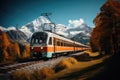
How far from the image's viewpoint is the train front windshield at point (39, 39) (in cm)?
1623

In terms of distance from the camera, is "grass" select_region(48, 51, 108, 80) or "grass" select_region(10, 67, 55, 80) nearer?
"grass" select_region(48, 51, 108, 80)

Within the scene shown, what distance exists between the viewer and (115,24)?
15867 mm

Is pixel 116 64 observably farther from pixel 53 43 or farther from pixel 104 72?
pixel 53 43

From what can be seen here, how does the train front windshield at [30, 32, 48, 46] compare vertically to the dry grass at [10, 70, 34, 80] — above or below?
above

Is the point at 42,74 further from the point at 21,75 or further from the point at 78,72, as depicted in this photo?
the point at 78,72

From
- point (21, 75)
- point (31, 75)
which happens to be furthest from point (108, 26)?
point (21, 75)

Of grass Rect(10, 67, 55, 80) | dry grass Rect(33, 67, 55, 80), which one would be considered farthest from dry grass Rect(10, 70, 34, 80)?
dry grass Rect(33, 67, 55, 80)

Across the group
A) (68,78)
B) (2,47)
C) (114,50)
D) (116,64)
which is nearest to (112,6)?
(114,50)

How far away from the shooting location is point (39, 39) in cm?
1656

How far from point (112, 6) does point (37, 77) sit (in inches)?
361

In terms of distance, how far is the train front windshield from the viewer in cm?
1623

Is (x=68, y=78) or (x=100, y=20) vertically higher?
(x=100, y=20)

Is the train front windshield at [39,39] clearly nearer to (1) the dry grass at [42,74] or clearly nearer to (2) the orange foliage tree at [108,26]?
(2) the orange foliage tree at [108,26]

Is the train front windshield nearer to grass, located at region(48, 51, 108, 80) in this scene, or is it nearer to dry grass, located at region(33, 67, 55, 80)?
grass, located at region(48, 51, 108, 80)
